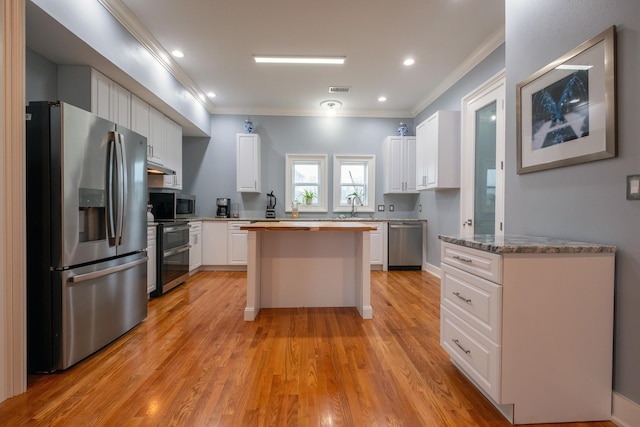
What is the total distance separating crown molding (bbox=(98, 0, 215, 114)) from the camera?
252 cm

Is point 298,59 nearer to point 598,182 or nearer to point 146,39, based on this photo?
point 146,39

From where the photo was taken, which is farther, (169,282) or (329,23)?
(169,282)

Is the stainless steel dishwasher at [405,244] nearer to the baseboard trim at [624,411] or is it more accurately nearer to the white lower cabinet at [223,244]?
the white lower cabinet at [223,244]

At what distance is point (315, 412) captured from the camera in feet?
4.76

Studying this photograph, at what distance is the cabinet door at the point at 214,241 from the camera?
4.77 meters

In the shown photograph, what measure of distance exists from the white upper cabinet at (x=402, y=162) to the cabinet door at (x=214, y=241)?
311 cm

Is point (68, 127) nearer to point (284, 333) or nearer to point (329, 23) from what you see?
point (284, 333)

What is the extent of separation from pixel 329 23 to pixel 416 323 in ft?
9.87

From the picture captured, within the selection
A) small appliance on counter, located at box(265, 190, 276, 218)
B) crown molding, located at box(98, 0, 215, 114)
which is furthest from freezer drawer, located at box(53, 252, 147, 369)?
small appliance on counter, located at box(265, 190, 276, 218)

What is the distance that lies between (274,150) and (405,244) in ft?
9.62

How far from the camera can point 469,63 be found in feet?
11.5

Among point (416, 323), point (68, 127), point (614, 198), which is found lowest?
point (416, 323)

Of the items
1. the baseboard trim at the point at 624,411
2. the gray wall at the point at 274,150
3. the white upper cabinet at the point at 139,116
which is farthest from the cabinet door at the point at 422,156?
the white upper cabinet at the point at 139,116

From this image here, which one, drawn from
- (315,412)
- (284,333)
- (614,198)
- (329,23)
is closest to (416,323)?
(284,333)
